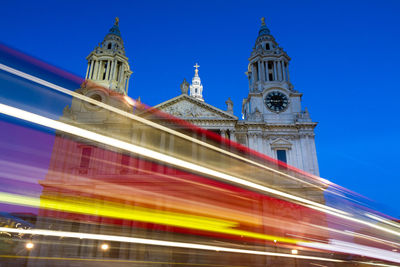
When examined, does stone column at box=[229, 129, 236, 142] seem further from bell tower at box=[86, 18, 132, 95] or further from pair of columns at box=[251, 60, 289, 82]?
bell tower at box=[86, 18, 132, 95]

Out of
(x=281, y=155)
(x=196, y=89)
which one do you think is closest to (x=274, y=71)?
(x=281, y=155)

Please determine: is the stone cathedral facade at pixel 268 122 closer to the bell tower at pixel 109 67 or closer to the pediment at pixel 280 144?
the pediment at pixel 280 144

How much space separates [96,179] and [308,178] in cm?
2045

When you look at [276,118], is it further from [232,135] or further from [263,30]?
[263,30]

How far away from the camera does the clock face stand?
31.8m

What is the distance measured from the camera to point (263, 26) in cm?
3984

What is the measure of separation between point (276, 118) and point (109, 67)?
22298 millimetres

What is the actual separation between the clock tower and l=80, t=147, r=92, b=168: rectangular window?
16.1 m

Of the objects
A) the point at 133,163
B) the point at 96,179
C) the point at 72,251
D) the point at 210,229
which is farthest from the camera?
the point at 133,163

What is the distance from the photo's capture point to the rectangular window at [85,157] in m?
29.2

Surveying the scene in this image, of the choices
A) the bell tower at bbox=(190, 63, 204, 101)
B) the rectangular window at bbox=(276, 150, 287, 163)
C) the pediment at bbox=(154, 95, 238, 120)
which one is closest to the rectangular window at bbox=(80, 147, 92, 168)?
the pediment at bbox=(154, 95, 238, 120)

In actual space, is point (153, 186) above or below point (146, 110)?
below

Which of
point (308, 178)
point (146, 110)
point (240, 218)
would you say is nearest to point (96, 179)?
point (146, 110)

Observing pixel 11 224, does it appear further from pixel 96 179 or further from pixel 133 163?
pixel 133 163
